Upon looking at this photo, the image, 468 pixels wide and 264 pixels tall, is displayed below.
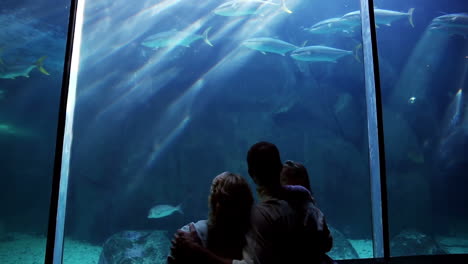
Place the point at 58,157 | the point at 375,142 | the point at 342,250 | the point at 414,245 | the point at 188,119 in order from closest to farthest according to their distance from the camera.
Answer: the point at 58,157 < the point at 375,142 < the point at 342,250 < the point at 414,245 < the point at 188,119

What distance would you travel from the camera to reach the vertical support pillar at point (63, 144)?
1.84m

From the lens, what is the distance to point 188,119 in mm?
10367

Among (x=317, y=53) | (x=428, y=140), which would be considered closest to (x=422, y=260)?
(x=317, y=53)

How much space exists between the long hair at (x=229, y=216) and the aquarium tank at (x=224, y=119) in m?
6.76

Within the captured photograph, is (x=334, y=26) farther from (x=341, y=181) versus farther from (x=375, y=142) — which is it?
(x=375, y=142)

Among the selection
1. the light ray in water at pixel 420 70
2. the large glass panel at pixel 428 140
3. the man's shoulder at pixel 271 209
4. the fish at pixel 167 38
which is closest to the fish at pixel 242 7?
the fish at pixel 167 38

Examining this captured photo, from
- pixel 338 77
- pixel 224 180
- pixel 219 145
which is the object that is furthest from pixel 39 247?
pixel 338 77

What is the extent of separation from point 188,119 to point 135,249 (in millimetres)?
5056

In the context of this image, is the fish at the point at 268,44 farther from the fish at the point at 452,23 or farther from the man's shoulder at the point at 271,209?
the man's shoulder at the point at 271,209

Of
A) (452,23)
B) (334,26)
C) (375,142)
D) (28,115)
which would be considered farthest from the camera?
(28,115)

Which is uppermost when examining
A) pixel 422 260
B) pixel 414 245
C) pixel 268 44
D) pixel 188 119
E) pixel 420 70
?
pixel 268 44

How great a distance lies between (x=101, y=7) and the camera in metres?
11.6

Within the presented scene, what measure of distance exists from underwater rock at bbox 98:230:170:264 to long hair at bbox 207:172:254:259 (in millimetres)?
5706

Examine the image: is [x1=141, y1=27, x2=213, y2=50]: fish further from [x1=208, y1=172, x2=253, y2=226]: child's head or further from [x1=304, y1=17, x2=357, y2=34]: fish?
[x1=208, y1=172, x2=253, y2=226]: child's head
